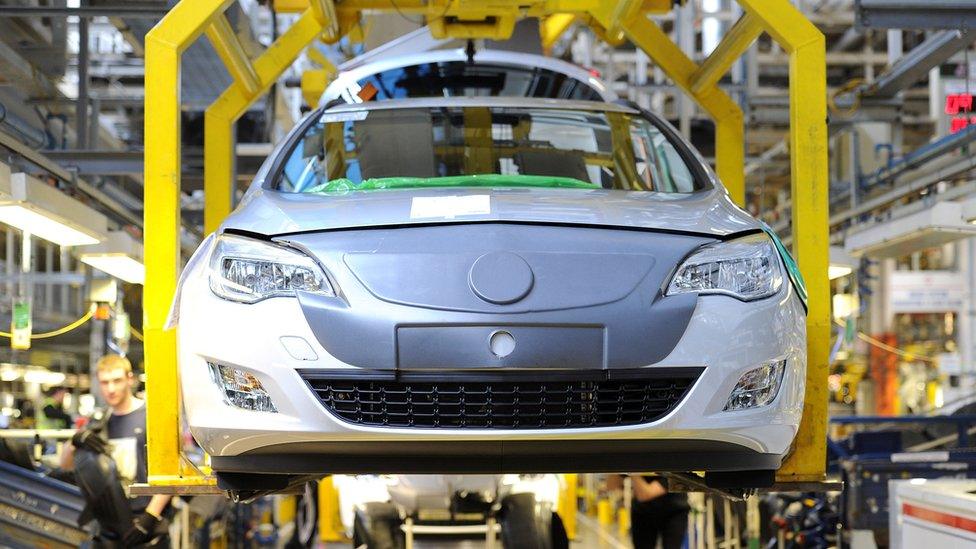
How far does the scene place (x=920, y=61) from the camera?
25.2ft

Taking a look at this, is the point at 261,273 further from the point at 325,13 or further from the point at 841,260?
the point at 841,260

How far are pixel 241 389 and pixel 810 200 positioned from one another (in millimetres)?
1890

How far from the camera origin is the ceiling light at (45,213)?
5.65 meters

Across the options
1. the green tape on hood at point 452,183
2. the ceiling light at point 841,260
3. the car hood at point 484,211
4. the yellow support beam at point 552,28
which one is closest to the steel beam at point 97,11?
the yellow support beam at point 552,28

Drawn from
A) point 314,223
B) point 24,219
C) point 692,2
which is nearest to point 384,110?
point 314,223

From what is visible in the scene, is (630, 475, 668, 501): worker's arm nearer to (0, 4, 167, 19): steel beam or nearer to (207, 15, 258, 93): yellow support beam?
(207, 15, 258, 93): yellow support beam

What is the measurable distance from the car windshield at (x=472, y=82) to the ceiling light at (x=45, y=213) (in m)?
1.62

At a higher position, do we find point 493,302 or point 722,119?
point 722,119

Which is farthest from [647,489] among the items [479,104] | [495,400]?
[495,400]

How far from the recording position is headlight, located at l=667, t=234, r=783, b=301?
3.10 meters

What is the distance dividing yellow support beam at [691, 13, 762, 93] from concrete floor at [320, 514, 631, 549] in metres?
3.09

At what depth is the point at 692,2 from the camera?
1184cm

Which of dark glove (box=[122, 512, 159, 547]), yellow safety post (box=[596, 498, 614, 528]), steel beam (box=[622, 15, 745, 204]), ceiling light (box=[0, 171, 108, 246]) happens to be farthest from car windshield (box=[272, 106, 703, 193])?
yellow safety post (box=[596, 498, 614, 528])

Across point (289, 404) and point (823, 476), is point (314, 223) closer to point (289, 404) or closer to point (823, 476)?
point (289, 404)
